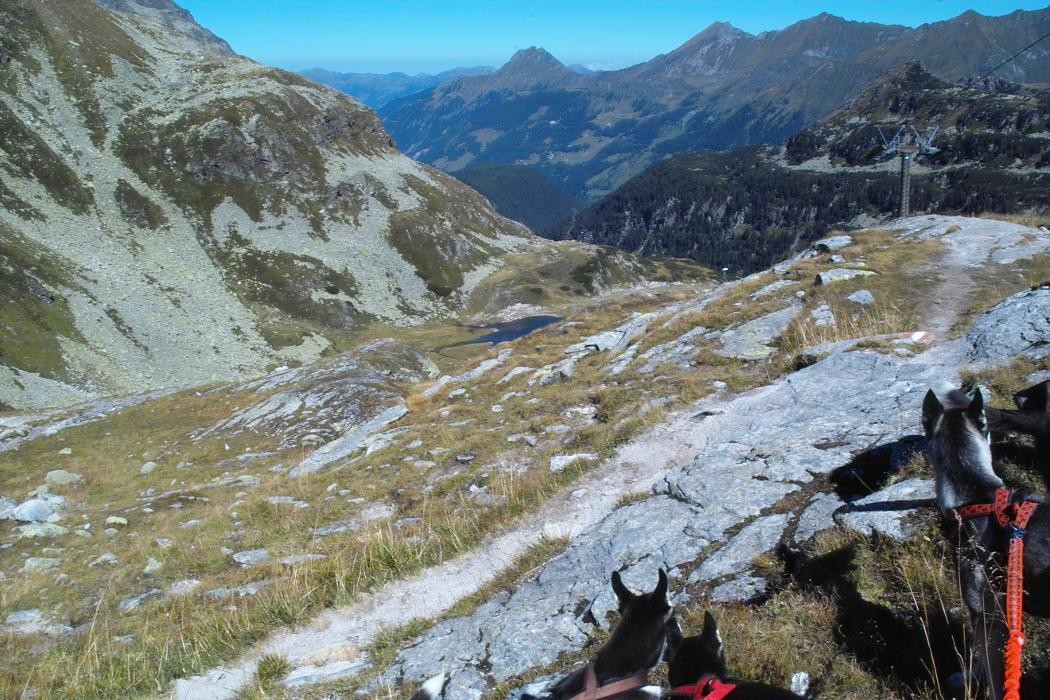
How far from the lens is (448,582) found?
862 cm

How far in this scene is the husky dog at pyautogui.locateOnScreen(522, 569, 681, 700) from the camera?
451 centimetres

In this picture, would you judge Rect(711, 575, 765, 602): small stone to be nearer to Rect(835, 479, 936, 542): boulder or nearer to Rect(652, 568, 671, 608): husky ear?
Rect(835, 479, 936, 542): boulder

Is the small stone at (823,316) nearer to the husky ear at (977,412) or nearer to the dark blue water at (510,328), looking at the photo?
the husky ear at (977,412)

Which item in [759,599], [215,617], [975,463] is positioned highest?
[975,463]

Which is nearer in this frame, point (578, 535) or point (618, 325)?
point (578, 535)

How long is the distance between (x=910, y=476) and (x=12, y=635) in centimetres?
1476

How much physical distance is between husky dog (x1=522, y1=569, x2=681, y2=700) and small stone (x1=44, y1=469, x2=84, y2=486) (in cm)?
3363

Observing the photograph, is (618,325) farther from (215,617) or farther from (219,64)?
(219,64)

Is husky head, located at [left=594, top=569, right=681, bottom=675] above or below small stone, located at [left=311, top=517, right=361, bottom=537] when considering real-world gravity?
above

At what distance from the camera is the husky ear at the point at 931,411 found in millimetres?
4891

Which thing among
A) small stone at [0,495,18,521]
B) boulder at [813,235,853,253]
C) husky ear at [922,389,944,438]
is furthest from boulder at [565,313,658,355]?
small stone at [0,495,18,521]

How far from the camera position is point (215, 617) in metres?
8.44

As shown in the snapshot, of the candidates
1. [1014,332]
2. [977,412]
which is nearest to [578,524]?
[977,412]

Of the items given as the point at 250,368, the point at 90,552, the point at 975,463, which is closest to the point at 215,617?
the point at 975,463
